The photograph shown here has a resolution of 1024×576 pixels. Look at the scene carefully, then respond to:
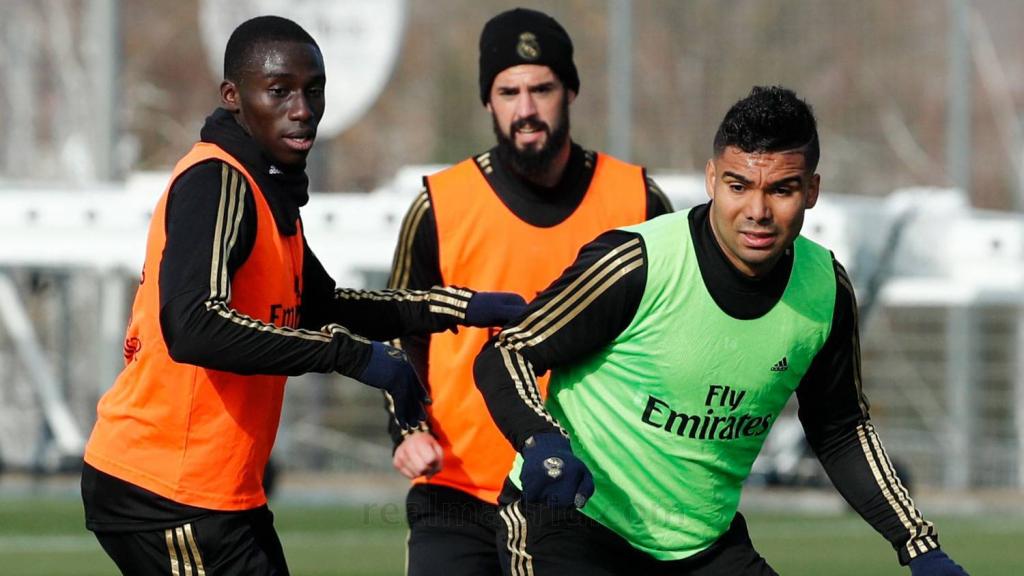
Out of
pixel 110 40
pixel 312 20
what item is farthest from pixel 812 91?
pixel 110 40

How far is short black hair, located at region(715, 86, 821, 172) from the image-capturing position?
4262 millimetres

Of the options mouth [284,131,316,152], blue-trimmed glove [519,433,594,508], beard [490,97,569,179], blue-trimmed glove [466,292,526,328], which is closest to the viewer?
blue-trimmed glove [519,433,594,508]

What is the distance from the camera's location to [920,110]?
14.7 m

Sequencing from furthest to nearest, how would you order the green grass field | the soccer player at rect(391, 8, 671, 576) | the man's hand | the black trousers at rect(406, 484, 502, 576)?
the green grass field, the soccer player at rect(391, 8, 671, 576), the black trousers at rect(406, 484, 502, 576), the man's hand

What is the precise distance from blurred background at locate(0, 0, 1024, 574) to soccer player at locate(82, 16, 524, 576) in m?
Answer: 6.98

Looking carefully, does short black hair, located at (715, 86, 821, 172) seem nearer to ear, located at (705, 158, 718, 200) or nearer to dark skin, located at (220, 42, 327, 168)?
ear, located at (705, 158, 718, 200)

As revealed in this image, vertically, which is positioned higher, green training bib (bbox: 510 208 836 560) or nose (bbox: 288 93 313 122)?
nose (bbox: 288 93 313 122)

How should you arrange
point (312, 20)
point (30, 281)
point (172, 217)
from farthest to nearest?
point (30, 281) → point (312, 20) → point (172, 217)

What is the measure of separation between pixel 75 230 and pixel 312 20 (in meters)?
2.72

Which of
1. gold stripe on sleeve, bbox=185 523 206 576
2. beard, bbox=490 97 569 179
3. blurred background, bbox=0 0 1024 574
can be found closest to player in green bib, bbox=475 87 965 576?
gold stripe on sleeve, bbox=185 523 206 576

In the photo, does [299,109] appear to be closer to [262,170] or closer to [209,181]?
[262,170]

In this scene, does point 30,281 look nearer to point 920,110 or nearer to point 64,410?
point 64,410

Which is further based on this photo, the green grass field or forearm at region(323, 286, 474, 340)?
the green grass field

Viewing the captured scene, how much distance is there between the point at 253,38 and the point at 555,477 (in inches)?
54.4
